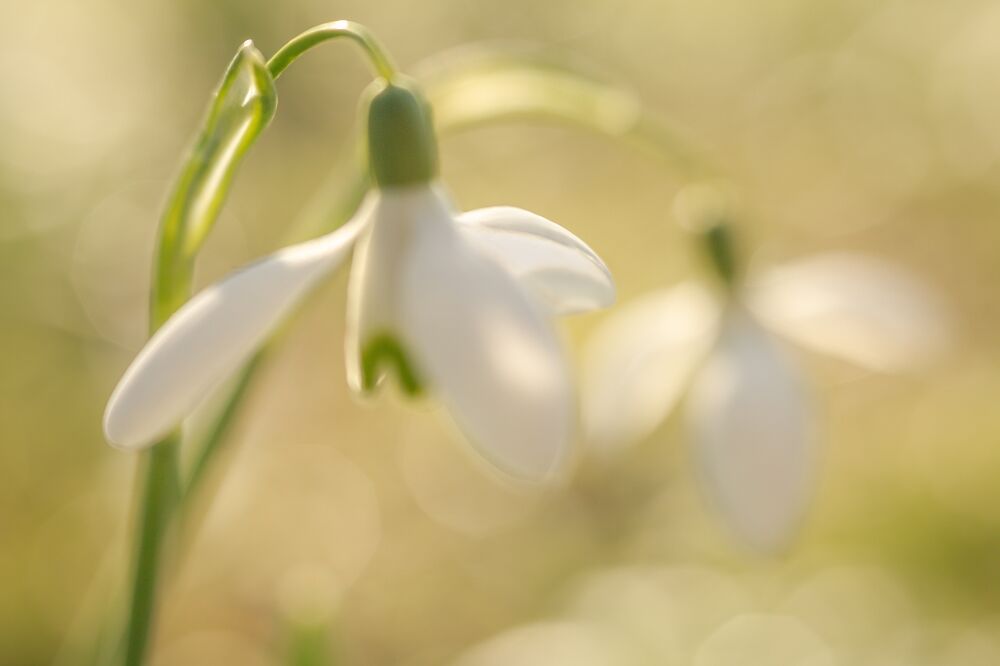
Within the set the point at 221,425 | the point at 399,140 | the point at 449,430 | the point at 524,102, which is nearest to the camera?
the point at 399,140

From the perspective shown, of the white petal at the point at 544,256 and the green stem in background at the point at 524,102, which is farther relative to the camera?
the green stem in background at the point at 524,102

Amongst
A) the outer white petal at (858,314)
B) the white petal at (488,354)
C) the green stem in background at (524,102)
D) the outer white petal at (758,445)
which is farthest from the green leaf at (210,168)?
the outer white petal at (858,314)

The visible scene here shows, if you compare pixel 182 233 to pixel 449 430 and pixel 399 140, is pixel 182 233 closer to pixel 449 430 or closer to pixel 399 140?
pixel 399 140

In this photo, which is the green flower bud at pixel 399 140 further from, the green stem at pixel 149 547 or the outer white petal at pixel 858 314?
the outer white petal at pixel 858 314

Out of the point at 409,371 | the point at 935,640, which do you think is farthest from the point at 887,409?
the point at 409,371

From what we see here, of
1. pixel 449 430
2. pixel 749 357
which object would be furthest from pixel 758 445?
pixel 449 430

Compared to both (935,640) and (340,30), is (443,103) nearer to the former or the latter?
(340,30)

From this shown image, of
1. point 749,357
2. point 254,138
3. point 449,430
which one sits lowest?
point 254,138
